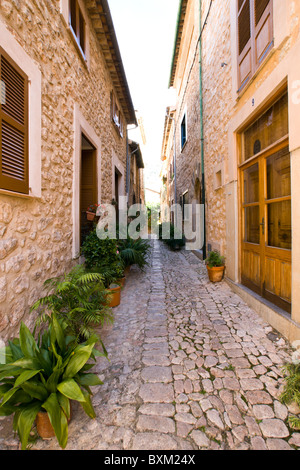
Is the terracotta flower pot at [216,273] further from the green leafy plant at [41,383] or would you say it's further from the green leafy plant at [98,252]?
the green leafy plant at [41,383]

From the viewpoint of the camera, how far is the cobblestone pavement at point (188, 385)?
4.50 ft

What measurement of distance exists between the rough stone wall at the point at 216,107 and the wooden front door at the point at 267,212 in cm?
84

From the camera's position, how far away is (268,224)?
2996 millimetres

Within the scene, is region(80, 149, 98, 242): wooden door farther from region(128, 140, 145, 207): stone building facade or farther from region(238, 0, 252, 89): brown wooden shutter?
region(128, 140, 145, 207): stone building facade

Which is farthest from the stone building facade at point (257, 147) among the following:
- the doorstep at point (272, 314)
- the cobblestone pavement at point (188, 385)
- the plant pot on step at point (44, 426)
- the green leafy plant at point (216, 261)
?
the plant pot on step at point (44, 426)

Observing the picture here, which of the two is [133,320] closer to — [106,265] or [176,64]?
[106,265]

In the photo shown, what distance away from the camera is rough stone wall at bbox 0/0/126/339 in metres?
1.91

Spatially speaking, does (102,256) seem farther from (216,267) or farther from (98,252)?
(216,267)

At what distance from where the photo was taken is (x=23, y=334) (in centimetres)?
153

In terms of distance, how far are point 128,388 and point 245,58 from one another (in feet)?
15.4

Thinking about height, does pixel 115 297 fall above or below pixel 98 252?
below

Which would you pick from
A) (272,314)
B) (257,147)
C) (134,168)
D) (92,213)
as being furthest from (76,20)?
(134,168)

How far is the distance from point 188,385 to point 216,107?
517 cm

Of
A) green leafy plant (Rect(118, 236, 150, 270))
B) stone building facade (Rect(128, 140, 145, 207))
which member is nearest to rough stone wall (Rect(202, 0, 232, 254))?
green leafy plant (Rect(118, 236, 150, 270))
